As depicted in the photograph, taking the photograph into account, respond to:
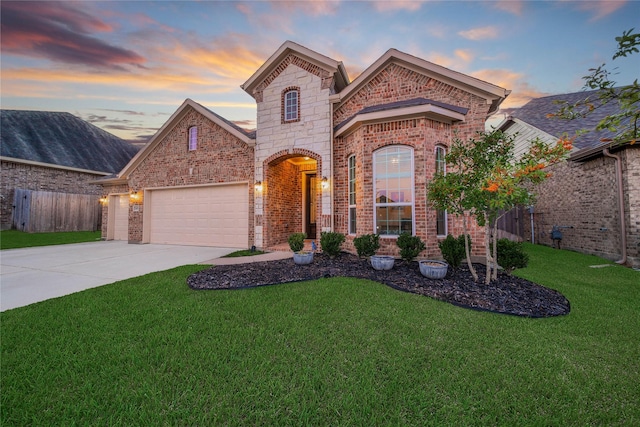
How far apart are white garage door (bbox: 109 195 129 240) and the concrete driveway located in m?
3.88

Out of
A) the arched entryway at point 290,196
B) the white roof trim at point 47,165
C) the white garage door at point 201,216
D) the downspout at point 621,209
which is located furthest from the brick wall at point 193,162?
the downspout at point 621,209

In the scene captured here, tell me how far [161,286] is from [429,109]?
7688 mm

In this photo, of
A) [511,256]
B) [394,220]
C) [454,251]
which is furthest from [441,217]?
[511,256]

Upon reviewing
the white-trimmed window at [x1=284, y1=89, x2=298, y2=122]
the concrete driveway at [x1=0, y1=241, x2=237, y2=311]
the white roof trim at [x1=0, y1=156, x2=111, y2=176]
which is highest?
the white-trimmed window at [x1=284, y1=89, x2=298, y2=122]

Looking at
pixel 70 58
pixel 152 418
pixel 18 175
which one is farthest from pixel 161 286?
pixel 18 175

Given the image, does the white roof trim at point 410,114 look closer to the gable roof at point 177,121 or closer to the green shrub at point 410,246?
the green shrub at point 410,246

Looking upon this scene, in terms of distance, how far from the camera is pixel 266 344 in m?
2.84

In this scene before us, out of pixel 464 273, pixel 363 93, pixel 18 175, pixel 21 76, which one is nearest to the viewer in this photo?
pixel 464 273

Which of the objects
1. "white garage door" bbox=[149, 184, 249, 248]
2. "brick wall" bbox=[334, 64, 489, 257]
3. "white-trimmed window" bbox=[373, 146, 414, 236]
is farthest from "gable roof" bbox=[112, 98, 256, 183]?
"white-trimmed window" bbox=[373, 146, 414, 236]

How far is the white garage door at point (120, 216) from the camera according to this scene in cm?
1341

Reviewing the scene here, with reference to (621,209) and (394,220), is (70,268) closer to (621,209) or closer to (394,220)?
(394,220)

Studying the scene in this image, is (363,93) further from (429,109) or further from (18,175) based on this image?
(18,175)

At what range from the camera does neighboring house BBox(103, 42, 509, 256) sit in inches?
283

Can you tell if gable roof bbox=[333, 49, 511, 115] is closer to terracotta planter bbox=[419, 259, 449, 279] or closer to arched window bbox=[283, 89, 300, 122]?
arched window bbox=[283, 89, 300, 122]
